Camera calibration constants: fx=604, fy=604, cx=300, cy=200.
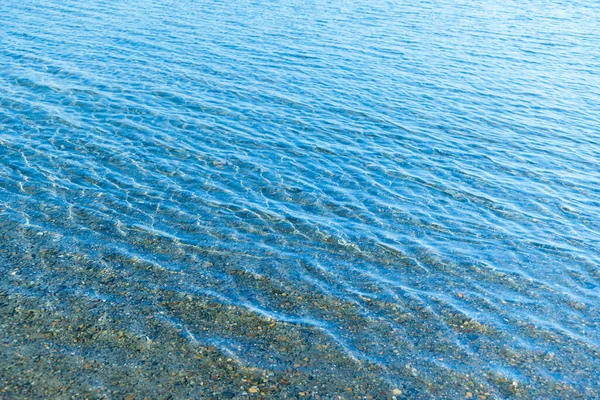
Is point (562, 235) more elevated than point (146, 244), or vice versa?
point (562, 235)

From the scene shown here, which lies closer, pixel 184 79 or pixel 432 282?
pixel 432 282

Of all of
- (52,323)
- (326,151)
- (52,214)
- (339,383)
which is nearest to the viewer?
(339,383)


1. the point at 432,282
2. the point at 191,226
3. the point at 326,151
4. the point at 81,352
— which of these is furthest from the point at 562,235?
the point at 81,352

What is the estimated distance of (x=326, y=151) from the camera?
2492 centimetres

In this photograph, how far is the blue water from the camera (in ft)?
46.2

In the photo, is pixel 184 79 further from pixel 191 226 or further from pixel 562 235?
pixel 562 235

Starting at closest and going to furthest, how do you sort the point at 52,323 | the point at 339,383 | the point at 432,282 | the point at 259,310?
the point at 339,383 → the point at 52,323 → the point at 259,310 → the point at 432,282

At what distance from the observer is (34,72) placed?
3102 centimetres

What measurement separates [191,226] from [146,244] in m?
1.66

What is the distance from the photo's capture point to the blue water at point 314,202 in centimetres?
1407

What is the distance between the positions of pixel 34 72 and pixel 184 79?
758 centimetres

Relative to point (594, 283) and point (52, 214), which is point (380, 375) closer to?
point (594, 283)

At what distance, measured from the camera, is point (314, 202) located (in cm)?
2072

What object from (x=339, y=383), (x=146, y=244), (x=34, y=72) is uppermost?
(x=339, y=383)
